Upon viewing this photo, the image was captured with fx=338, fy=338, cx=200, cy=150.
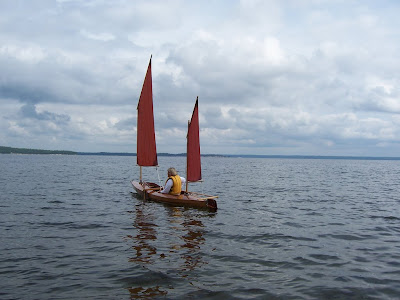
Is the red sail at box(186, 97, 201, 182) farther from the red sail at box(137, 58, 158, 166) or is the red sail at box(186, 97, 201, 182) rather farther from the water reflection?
the red sail at box(137, 58, 158, 166)

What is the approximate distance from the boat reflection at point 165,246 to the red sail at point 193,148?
325 centimetres

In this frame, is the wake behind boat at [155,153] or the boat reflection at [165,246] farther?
the wake behind boat at [155,153]

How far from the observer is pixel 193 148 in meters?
23.0

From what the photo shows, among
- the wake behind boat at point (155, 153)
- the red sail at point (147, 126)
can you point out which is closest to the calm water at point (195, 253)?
the wake behind boat at point (155, 153)

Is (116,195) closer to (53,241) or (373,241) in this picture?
(53,241)

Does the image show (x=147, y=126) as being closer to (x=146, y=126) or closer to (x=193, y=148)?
(x=146, y=126)

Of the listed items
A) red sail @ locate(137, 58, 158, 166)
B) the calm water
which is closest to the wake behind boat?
red sail @ locate(137, 58, 158, 166)

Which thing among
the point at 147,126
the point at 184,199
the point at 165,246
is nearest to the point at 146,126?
the point at 147,126

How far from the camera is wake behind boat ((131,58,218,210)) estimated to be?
22.5 m

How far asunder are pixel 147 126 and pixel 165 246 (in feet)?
53.0

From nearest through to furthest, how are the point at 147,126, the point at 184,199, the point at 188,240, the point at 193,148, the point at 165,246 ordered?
the point at 165,246
the point at 188,240
the point at 184,199
the point at 193,148
the point at 147,126

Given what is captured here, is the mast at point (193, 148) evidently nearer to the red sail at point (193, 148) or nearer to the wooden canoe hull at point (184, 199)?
the red sail at point (193, 148)

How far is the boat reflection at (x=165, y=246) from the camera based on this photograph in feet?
31.5

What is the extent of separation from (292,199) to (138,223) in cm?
1592
